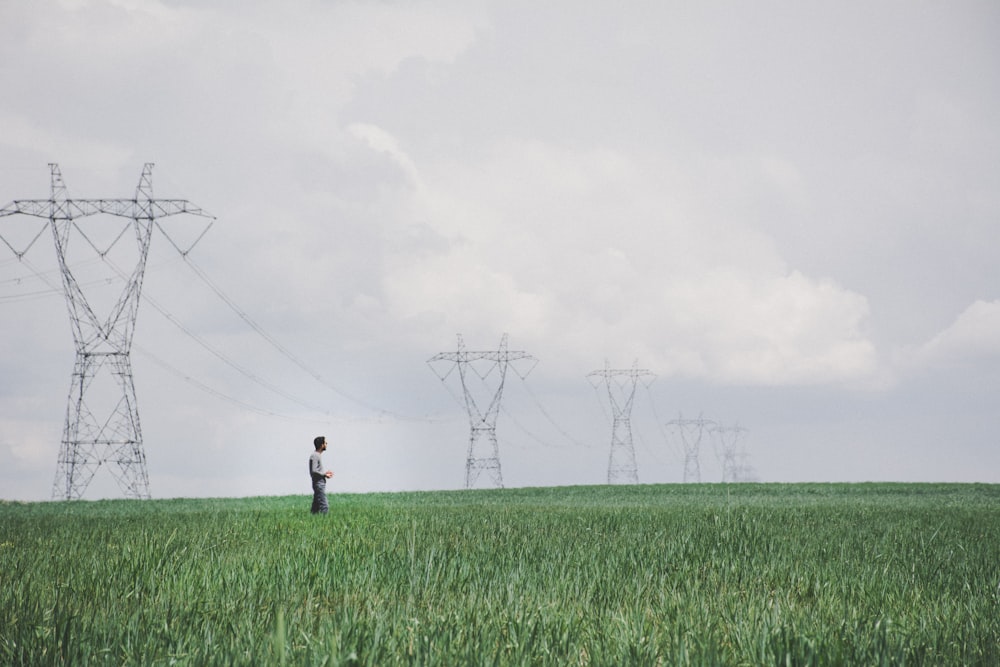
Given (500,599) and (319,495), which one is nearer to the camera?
(500,599)

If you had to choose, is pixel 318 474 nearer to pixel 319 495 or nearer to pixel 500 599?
pixel 319 495

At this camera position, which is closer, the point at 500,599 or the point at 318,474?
the point at 500,599

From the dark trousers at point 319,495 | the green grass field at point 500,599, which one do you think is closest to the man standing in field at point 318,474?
the dark trousers at point 319,495

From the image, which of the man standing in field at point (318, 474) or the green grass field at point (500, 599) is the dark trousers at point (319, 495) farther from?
the green grass field at point (500, 599)

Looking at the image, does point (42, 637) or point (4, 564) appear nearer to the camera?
point (42, 637)

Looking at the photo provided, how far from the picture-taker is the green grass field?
164 inches

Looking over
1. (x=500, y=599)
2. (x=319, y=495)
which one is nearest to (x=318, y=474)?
(x=319, y=495)

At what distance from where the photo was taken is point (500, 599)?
5648 millimetres

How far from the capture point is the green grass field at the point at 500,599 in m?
4.16

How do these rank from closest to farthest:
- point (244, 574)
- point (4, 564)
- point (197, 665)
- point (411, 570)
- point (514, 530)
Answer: point (197, 665) → point (244, 574) → point (411, 570) → point (4, 564) → point (514, 530)

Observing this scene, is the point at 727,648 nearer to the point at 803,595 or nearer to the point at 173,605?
the point at 803,595

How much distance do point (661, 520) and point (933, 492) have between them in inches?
1312

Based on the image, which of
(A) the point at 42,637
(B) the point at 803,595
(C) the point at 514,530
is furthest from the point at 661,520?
(A) the point at 42,637

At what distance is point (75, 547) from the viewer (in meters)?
9.91
